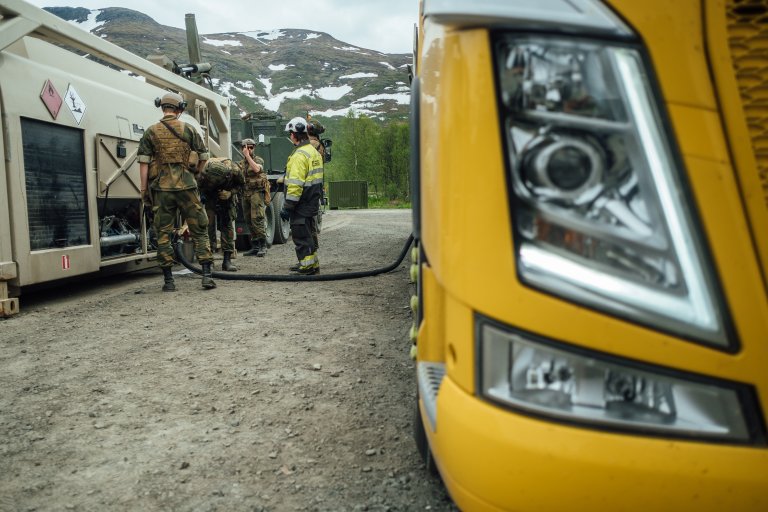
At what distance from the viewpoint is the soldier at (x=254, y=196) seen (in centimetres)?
921

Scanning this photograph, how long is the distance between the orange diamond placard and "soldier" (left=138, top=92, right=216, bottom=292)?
29.9 inches

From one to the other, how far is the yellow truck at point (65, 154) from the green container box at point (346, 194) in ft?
88.3

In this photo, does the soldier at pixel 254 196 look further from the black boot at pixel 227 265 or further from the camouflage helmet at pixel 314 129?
the camouflage helmet at pixel 314 129

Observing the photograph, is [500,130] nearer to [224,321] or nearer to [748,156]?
[748,156]

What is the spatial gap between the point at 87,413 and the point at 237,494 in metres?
1.16

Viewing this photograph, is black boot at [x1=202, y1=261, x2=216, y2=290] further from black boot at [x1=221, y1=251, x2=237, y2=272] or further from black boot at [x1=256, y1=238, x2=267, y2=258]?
black boot at [x1=256, y1=238, x2=267, y2=258]

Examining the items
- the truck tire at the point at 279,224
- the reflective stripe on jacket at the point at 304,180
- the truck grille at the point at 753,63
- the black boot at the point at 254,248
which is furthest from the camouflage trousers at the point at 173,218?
the truck grille at the point at 753,63

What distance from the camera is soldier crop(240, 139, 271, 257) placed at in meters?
9.21

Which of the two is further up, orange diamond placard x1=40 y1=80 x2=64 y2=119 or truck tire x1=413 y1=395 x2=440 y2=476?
orange diamond placard x1=40 y1=80 x2=64 y2=119

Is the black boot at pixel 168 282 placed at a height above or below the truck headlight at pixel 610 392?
below

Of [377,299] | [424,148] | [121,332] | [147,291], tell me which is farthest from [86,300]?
[424,148]

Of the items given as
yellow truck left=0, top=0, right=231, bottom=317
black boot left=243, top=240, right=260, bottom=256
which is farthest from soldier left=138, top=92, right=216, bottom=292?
black boot left=243, top=240, right=260, bottom=256

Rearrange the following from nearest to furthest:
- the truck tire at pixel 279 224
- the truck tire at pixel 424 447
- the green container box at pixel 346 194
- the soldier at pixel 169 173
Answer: the truck tire at pixel 424 447 → the soldier at pixel 169 173 → the truck tire at pixel 279 224 → the green container box at pixel 346 194

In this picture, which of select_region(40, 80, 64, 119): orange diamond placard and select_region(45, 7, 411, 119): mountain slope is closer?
select_region(40, 80, 64, 119): orange diamond placard
